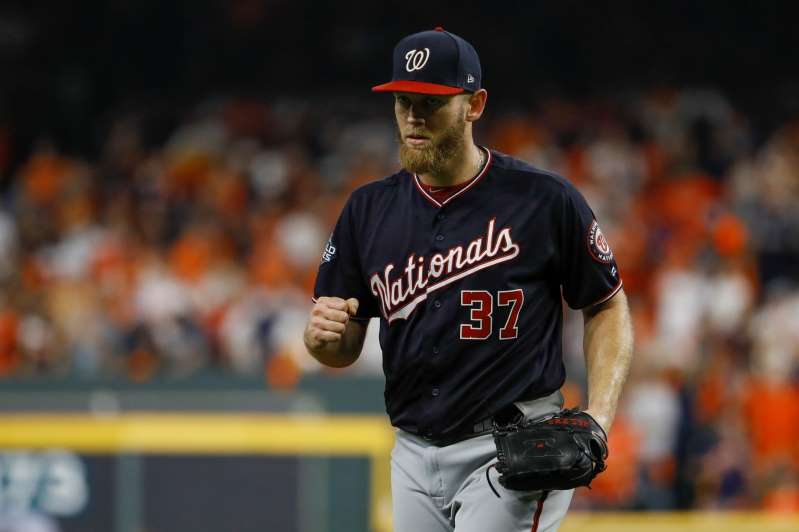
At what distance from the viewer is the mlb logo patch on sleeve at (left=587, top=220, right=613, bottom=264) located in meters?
3.47

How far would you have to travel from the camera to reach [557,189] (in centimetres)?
349

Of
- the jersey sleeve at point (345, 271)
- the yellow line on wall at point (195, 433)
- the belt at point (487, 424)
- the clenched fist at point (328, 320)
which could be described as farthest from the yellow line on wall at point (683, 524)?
the clenched fist at point (328, 320)

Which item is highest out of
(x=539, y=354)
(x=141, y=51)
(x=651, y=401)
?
(x=141, y=51)

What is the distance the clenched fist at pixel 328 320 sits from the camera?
11.3 ft

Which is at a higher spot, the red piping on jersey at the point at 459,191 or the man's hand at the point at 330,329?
the red piping on jersey at the point at 459,191

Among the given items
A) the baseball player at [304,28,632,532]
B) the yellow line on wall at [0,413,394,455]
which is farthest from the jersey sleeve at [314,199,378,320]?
the yellow line on wall at [0,413,394,455]

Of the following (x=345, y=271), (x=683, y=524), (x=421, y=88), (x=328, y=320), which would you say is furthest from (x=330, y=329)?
(x=683, y=524)

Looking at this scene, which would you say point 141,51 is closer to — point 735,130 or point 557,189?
point 735,130

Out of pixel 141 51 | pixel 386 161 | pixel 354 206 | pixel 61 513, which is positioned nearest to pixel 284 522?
pixel 61 513

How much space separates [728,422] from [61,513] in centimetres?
385

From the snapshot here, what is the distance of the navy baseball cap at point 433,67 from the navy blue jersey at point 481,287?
0.94ft

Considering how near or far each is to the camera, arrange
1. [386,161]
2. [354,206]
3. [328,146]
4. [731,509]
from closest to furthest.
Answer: [354,206] → [731,509] → [386,161] → [328,146]

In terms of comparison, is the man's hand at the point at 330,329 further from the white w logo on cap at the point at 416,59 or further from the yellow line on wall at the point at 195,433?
the yellow line on wall at the point at 195,433

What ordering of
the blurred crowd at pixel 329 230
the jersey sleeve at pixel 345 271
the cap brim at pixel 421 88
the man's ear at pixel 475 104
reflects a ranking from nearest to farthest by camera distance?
the cap brim at pixel 421 88
the man's ear at pixel 475 104
the jersey sleeve at pixel 345 271
the blurred crowd at pixel 329 230
